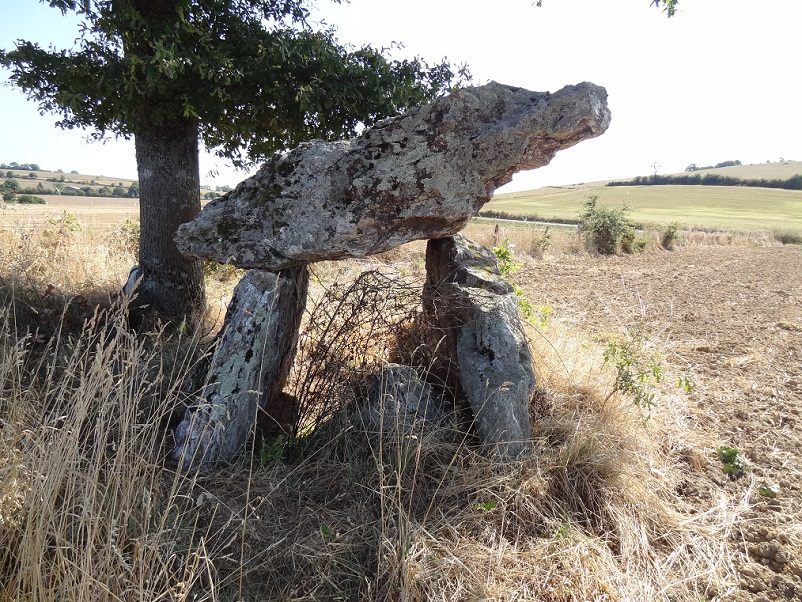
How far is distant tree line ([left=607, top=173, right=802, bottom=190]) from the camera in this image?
64.9 metres

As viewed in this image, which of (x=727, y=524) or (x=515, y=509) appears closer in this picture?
(x=515, y=509)

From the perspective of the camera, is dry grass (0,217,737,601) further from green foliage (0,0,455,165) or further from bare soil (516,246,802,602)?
green foliage (0,0,455,165)

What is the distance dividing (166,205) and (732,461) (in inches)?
216

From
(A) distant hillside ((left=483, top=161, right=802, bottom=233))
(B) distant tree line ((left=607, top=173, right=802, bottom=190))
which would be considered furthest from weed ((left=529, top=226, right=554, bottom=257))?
(B) distant tree line ((left=607, top=173, right=802, bottom=190))

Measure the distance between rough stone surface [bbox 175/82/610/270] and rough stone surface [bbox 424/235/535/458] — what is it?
2.10ft

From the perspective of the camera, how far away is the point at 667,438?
431 cm

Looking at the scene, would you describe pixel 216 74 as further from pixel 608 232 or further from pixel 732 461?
pixel 608 232

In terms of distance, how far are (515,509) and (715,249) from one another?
1829cm

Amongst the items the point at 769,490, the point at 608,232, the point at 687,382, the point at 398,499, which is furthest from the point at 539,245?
the point at 398,499

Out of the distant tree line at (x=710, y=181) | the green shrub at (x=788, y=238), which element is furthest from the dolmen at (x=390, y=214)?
the distant tree line at (x=710, y=181)

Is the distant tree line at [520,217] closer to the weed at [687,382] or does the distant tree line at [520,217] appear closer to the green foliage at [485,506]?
the weed at [687,382]

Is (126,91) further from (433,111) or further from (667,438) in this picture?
(667,438)

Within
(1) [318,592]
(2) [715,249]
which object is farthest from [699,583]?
(2) [715,249]

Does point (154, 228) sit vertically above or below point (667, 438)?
above
